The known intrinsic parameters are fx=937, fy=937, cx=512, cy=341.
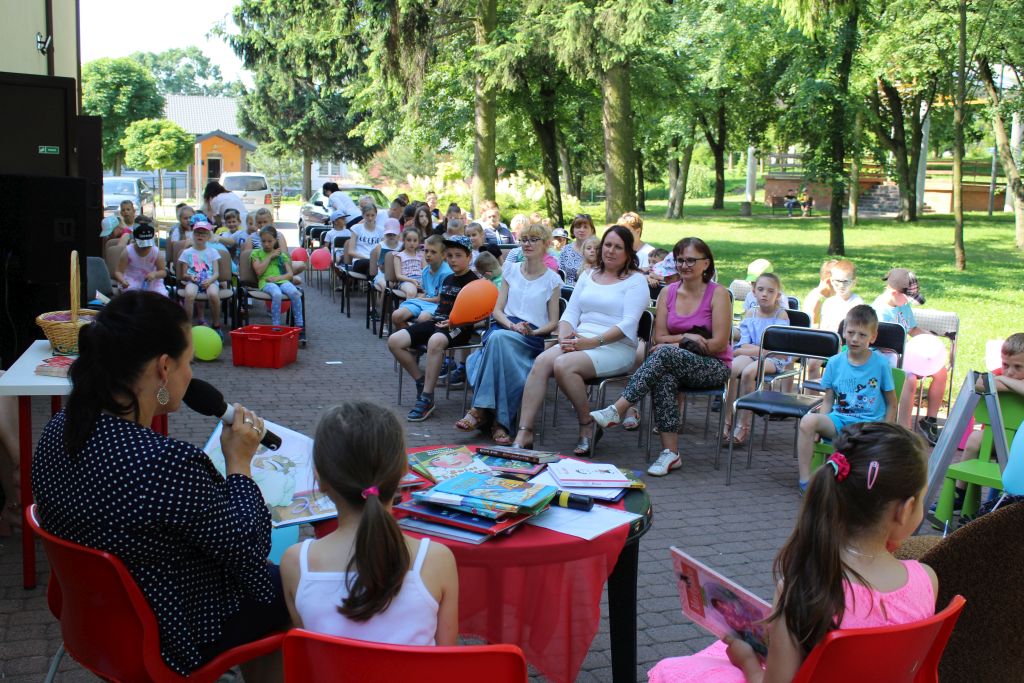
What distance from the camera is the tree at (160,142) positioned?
4781 cm

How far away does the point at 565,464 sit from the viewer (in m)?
3.55

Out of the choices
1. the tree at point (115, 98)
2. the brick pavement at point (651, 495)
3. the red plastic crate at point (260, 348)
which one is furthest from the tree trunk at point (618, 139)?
the tree at point (115, 98)

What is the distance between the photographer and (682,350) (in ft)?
21.3

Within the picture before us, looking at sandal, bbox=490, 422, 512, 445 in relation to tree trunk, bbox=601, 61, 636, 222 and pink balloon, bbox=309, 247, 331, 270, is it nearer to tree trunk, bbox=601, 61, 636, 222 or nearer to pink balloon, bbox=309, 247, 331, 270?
pink balloon, bbox=309, 247, 331, 270

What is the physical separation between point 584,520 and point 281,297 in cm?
825


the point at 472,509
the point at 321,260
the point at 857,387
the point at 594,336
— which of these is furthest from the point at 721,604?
the point at 321,260

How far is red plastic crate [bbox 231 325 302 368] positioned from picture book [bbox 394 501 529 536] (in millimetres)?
6775

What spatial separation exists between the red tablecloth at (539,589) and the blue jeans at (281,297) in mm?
7963

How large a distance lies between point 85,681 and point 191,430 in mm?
3654

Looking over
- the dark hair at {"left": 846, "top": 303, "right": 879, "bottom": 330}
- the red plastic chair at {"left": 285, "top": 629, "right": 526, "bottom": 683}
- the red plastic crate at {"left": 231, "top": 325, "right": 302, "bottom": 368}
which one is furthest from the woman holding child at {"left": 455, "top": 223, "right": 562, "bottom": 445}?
the red plastic chair at {"left": 285, "top": 629, "right": 526, "bottom": 683}

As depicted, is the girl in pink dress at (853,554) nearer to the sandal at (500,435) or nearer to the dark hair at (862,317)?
the dark hair at (862,317)

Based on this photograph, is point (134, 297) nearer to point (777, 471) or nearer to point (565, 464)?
point (565, 464)

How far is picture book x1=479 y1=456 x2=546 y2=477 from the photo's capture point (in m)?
3.42

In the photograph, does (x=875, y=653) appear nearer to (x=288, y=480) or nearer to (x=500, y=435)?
(x=288, y=480)
